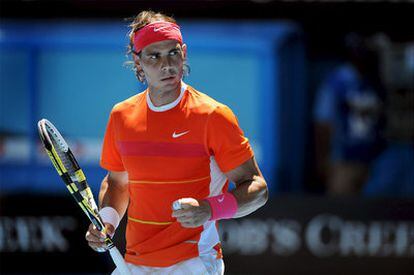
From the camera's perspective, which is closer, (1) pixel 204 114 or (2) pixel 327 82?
(1) pixel 204 114

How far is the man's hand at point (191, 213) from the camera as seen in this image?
364 cm

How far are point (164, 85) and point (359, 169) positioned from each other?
5.13 metres

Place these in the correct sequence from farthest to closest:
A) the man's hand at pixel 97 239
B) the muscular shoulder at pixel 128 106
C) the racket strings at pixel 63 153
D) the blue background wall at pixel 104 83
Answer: the blue background wall at pixel 104 83 → the racket strings at pixel 63 153 → the muscular shoulder at pixel 128 106 → the man's hand at pixel 97 239

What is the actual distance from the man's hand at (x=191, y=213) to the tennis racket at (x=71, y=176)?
1.39 ft

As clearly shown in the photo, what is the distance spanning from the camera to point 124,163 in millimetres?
4082

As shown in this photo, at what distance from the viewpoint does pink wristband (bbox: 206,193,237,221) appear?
3801mm

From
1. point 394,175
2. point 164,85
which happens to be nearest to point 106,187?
point 164,85

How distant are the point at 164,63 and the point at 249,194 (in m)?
0.63

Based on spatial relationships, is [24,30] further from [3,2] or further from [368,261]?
[368,261]

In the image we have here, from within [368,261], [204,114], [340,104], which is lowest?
[368,261]

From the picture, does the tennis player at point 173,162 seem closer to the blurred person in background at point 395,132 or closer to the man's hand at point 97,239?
the man's hand at point 97,239

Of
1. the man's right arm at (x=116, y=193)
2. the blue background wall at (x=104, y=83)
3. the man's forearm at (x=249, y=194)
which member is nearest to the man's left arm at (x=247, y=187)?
the man's forearm at (x=249, y=194)

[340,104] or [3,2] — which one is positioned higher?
[3,2]

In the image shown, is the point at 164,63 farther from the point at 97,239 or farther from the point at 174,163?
the point at 97,239
